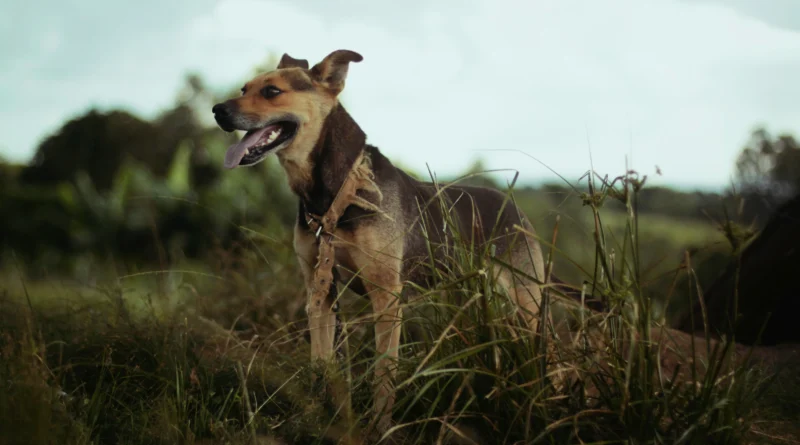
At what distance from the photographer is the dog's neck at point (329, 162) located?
14.4 feet

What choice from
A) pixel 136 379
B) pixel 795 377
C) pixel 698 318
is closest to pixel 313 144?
pixel 136 379

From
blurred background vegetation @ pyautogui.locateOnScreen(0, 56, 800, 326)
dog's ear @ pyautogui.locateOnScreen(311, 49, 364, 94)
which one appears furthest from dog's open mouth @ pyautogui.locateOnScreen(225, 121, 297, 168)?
blurred background vegetation @ pyautogui.locateOnScreen(0, 56, 800, 326)

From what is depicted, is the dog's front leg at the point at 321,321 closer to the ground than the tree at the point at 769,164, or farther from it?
closer to the ground

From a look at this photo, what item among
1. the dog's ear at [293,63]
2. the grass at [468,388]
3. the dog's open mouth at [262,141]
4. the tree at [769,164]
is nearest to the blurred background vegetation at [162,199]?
the tree at [769,164]

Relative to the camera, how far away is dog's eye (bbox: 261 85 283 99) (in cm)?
446

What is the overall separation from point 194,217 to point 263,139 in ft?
28.5

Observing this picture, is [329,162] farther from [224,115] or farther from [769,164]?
[769,164]

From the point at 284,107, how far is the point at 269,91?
15cm

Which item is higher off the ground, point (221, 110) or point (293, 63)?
point (293, 63)

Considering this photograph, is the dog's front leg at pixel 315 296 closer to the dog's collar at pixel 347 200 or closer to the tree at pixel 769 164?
the dog's collar at pixel 347 200

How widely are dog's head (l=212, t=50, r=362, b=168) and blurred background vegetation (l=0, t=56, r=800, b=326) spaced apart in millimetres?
5528

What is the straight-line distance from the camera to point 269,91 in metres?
4.47

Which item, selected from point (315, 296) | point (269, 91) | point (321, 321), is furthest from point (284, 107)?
point (321, 321)

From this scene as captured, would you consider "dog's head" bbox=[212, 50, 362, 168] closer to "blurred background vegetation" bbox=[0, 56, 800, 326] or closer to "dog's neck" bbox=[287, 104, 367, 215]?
"dog's neck" bbox=[287, 104, 367, 215]
